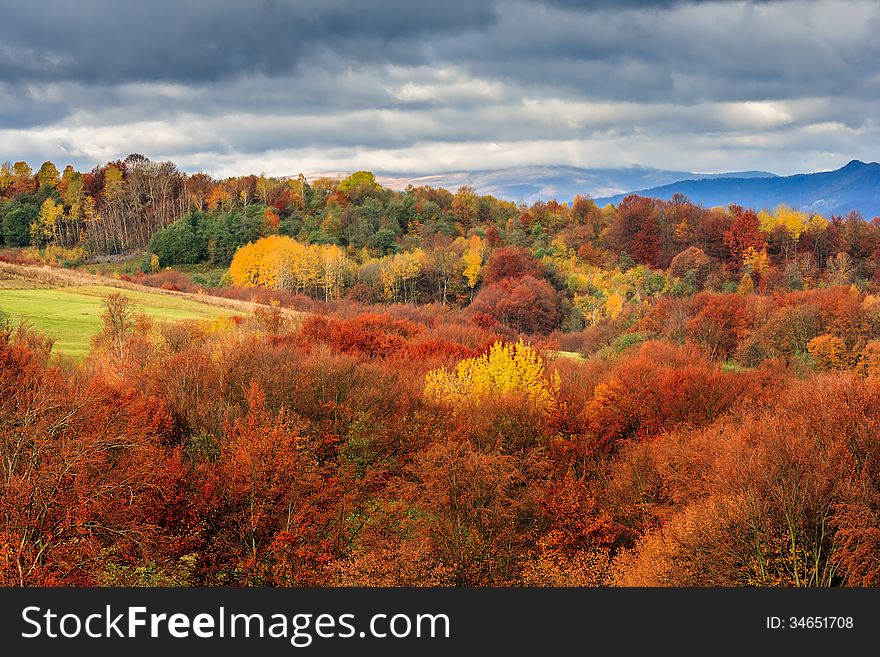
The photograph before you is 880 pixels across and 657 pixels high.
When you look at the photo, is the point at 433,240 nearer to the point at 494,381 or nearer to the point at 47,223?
the point at 47,223

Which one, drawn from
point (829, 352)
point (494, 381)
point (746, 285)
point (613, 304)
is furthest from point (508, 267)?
point (494, 381)

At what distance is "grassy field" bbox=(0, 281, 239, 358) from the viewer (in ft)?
219

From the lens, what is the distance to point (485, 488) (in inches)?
1585

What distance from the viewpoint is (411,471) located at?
45.2 meters

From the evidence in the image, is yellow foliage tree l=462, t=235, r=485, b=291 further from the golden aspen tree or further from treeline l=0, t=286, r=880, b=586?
treeline l=0, t=286, r=880, b=586

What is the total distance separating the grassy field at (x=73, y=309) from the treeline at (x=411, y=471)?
4.85 m

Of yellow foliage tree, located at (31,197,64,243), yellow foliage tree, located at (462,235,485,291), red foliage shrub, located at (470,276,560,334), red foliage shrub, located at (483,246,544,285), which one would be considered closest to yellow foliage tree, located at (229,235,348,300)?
yellow foliage tree, located at (462,235,485,291)

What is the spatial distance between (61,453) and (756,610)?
2237 centimetres

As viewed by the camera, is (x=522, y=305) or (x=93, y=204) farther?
(x=93, y=204)

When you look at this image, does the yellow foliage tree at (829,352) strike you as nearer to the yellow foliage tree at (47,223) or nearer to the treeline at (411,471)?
the treeline at (411,471)

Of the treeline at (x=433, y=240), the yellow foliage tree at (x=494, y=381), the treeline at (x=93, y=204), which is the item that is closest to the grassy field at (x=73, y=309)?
the yellow foliage tree at (x=494, y=381)

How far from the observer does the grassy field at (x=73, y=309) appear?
66750mm

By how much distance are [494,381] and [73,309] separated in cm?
4431

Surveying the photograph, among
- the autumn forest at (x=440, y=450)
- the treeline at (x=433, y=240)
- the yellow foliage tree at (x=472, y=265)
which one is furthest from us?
the yellow foliage tree at (x=472, y=265)
